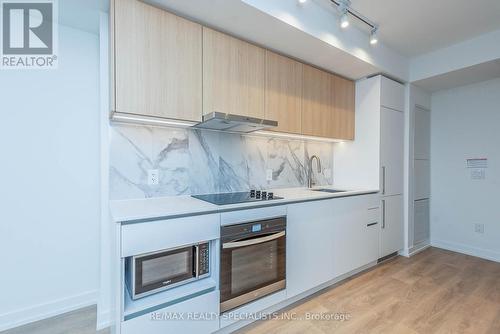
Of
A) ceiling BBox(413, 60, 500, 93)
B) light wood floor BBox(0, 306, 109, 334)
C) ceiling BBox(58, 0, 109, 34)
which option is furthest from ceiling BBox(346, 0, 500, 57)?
light wood floor BBox(0, 306, 109, 334)

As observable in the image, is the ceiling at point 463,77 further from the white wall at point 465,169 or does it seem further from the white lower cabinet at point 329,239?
the white lower cabinet at point 329,239

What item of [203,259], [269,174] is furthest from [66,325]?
[269,174]

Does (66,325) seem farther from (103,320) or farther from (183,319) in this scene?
(183,319)

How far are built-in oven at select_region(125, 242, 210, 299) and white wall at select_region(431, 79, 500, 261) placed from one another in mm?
3781

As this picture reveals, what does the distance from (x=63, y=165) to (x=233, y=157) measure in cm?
145

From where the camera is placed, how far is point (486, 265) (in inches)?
117

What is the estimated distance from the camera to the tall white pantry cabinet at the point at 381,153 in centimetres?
295

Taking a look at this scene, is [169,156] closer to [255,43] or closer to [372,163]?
[255,43]

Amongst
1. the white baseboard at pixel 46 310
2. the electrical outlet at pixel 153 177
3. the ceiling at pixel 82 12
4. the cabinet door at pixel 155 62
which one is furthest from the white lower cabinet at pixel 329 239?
the ceiling at pixel 82 12

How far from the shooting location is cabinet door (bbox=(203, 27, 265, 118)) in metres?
1.93

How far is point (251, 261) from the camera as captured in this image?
1.78 m

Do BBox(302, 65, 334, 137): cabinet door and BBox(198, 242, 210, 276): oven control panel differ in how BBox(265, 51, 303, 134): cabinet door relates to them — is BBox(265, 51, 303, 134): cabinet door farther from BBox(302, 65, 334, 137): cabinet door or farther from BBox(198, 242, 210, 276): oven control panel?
BBox(198, 242, 210, 276): oven control panel

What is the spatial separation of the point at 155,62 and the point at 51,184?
1320mm

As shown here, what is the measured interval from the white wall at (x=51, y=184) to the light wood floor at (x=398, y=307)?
0.79 feet
